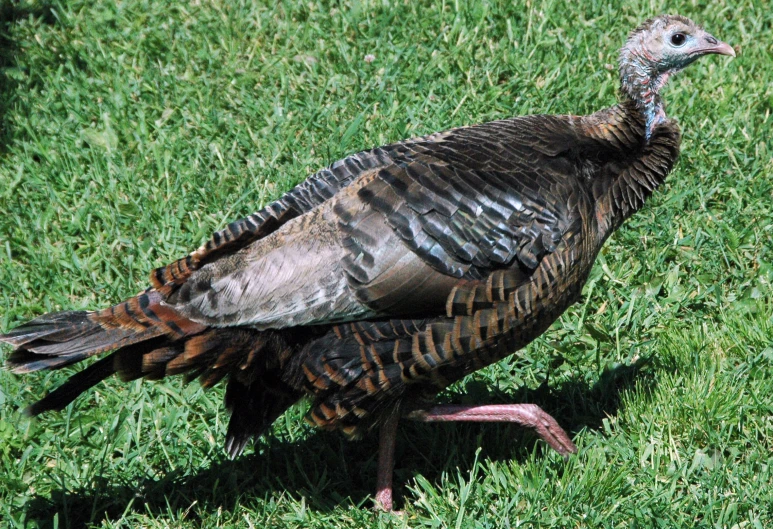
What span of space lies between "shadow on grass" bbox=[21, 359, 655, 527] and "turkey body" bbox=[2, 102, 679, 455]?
479mm

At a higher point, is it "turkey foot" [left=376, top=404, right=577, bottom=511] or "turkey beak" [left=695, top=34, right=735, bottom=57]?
"turkey beak" [left=695, top=34, right=735, bottom=57]

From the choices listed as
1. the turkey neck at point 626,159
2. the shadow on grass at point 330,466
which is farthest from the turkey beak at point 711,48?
the shadow on grass at point 330,466

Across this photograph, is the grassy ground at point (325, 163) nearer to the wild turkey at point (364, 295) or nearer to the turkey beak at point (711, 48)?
the wild turkey at point (364, 295)

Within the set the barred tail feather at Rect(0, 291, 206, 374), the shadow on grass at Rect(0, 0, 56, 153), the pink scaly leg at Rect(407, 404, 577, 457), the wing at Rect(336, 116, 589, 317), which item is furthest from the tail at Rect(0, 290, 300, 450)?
the shadow on grass at Rect(0, 0, 56, 153)

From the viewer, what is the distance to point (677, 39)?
443cm

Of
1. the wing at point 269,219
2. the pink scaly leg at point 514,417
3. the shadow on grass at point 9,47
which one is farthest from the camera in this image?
the shadow on grass at point 9,47

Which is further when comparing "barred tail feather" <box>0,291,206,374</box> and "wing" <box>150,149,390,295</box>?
"wing" <box>150,149,390,295</box>

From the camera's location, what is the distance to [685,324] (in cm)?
472

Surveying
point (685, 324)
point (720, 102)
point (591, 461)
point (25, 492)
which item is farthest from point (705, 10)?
point (25, 492)

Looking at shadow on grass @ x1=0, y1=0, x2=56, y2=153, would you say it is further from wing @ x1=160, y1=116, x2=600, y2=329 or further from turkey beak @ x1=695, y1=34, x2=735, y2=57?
turkey beak @ x1=695, y1=34, x2=735, y2=57

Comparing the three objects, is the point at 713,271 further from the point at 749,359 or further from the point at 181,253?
the point at 181,253

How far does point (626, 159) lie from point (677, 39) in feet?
2.21

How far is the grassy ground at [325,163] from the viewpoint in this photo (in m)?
4.02

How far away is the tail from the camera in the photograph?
360 cm
